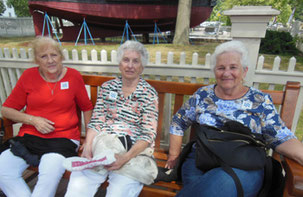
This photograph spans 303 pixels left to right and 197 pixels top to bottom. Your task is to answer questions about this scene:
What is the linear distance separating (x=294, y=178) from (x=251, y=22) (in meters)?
1.54

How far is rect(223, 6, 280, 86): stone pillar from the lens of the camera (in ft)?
6.59

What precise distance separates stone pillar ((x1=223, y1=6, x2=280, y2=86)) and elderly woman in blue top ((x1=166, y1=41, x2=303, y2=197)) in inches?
23.6

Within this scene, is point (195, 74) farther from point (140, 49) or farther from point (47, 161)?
point (47, 161)

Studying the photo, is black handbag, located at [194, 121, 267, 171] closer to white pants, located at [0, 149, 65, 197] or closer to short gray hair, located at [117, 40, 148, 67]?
short gray hair, located at [117, 40, 148, 67]

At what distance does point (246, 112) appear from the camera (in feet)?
5.34

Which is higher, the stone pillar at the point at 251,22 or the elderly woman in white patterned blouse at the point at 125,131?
the stone pillar at the point at 251,22

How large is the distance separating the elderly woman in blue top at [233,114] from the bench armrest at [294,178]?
81mm

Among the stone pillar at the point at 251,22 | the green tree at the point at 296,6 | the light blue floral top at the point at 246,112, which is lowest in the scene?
the light blue floral top at the point at 246,112

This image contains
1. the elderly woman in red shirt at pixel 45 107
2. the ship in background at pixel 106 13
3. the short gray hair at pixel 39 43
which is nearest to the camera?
the elderly woman in red shirt at pixel 45 107

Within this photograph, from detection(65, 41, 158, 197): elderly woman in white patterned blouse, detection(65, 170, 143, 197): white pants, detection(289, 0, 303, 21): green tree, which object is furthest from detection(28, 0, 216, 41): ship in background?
detection(65, 170, 143, 197): white pants

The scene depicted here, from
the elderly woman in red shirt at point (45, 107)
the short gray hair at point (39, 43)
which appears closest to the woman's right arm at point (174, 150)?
the elderly woman in red shirt at point (45, 107)

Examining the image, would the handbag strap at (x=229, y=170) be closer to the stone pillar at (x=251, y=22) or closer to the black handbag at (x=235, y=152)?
the black handbag at (x=235, y=152)

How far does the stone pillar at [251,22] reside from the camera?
2.01m

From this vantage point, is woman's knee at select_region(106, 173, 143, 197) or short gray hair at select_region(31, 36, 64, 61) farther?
short gray hair at select_region(31, 36, 64, 61)
